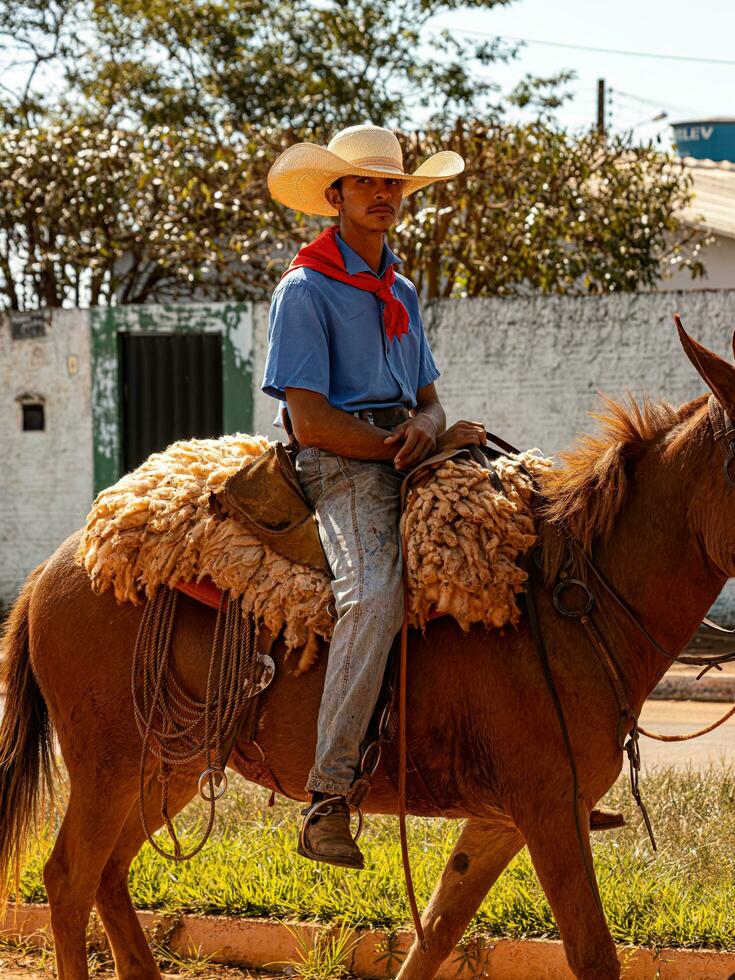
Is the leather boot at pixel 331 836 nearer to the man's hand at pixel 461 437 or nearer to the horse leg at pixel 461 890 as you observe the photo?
the horse leg at pixel 461 890

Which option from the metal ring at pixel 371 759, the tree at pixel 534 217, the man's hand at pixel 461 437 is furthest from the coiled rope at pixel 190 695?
the tree at pixel 534 217

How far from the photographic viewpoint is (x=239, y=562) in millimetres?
3889

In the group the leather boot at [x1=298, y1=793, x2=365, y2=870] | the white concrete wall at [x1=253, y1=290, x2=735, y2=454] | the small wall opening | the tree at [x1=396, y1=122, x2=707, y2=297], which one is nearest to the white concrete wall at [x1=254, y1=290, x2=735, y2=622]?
the white concrete wall at [x1=253, y1=290, x2=735, y2=454]

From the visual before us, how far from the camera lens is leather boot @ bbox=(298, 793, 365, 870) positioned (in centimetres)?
355

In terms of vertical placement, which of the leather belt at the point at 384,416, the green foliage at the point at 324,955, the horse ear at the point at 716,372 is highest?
the horse ear at the point at 716,372

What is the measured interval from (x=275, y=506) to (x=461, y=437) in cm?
63

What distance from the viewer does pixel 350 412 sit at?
13.0 feet

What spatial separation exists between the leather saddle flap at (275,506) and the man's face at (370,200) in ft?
2.58

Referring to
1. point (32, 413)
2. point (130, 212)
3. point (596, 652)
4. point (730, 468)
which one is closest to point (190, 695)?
point (596, 652)

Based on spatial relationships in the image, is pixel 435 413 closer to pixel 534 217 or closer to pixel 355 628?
pixel 355 628

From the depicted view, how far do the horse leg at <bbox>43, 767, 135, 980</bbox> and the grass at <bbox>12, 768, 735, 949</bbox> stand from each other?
57 centimetres

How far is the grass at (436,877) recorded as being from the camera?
456 cm

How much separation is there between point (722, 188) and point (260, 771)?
72.4ft

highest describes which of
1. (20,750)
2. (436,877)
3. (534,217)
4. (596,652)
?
(534,217)
